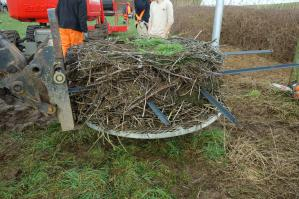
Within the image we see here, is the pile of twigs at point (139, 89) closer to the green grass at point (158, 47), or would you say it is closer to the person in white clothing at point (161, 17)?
the green grass at point (158, 47)

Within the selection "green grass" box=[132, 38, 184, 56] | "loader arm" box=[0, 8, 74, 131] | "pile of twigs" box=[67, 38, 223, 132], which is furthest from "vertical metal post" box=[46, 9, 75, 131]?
"green grass" box=[132, 38, 184, 56]

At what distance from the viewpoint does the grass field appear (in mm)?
3139

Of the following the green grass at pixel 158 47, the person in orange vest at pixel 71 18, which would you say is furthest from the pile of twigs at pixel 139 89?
the person in orange vest at pixel 71 18

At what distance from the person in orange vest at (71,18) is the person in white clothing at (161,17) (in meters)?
1.38

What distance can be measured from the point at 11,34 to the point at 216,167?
493 cm

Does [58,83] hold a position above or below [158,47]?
below

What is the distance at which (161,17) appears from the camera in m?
6.57

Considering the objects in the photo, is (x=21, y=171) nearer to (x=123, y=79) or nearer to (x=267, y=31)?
(x=123, y=79)

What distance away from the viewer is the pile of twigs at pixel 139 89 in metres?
3.04

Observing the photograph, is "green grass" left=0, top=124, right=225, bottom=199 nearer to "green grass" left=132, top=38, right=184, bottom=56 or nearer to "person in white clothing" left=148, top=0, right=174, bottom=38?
"green grass" left=132, top=38, right=184, bottom=56

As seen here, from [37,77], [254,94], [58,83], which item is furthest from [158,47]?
[254,94]

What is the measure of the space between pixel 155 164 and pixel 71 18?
3745mm

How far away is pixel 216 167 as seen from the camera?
11.5ft

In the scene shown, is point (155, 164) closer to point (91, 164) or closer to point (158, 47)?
point (91, 164)
